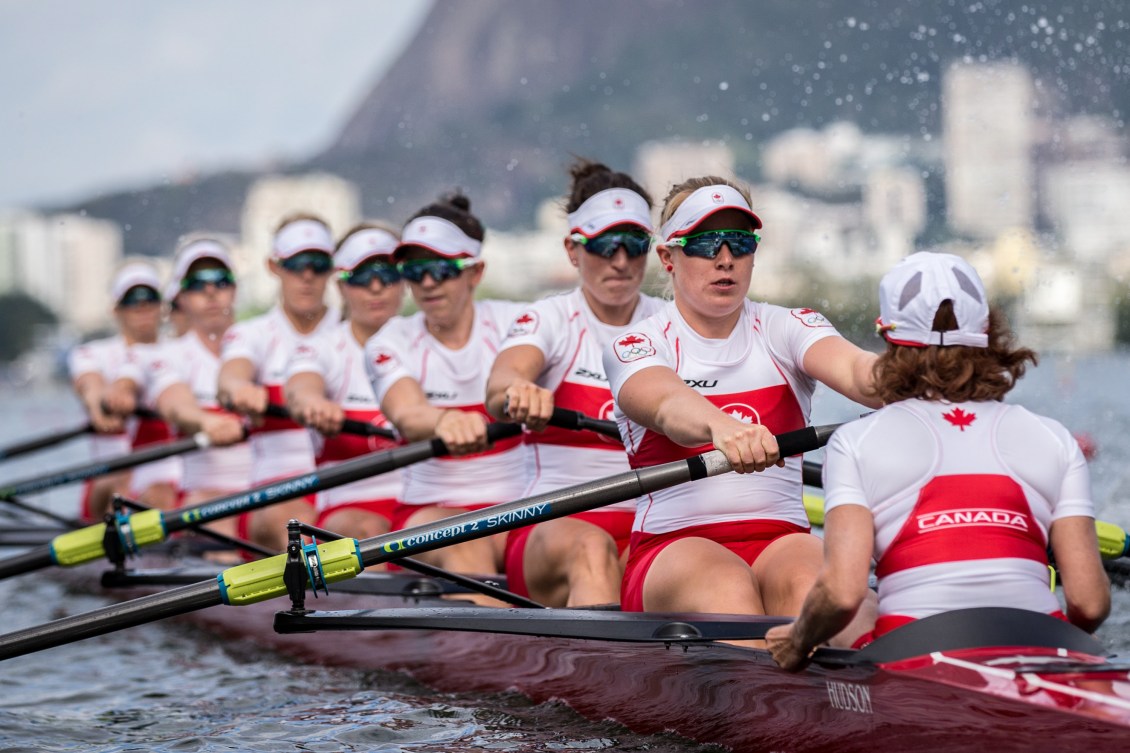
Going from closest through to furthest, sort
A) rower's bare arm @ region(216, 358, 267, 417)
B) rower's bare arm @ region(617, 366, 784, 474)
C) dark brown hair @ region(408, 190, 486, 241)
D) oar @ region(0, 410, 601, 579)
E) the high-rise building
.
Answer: rower's bare arm @ region(617, 366, 784, 474) < oar @ region(0, 410, 601, 579) < dark brown hair @ region(408, 190, 486, 241) < rower's bare arm @ region(216, 358, 267, 417) < the high-rise building

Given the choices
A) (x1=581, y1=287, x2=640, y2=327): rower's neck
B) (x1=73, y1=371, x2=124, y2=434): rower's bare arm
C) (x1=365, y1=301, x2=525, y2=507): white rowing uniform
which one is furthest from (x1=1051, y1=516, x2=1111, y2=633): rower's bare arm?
(x1=73, y1=371, x2=124, y2=434): rower's bare arm

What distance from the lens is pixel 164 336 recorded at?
1124 cm

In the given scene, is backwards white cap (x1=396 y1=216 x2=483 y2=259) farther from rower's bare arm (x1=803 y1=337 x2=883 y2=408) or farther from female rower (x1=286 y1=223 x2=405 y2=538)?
rower's bare arm (x1=803 y1=337 x2=883 y2=408)

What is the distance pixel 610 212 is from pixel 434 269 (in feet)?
3.78

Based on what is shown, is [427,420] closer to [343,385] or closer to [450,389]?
[450,389]

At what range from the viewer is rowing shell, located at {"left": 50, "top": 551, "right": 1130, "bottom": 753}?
2.95 m

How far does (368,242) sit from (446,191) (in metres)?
0.52

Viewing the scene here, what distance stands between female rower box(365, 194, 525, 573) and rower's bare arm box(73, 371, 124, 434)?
169 inches

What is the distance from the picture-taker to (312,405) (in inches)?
266

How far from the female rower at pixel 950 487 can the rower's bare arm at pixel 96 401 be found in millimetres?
7741

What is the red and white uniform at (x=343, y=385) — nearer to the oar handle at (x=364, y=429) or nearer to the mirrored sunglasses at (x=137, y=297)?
the oar handle at (x=364, y=429)

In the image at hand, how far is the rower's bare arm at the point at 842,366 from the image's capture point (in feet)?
13.4

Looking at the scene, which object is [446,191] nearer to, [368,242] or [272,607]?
[368,242]

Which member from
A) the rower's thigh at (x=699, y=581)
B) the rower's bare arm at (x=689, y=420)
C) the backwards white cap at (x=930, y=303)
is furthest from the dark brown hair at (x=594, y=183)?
the backwards white cap at (x=930, y=303)
